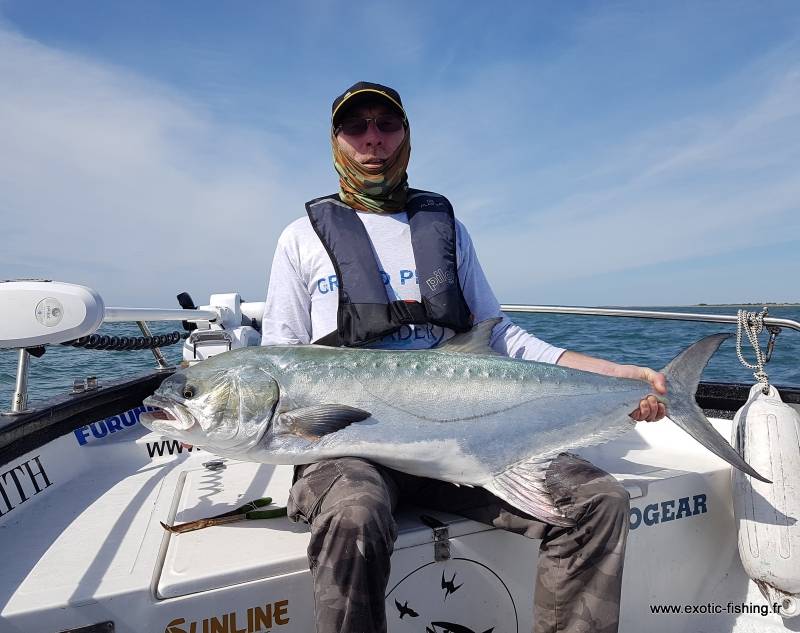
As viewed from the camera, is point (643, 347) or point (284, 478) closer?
point (284, 478)

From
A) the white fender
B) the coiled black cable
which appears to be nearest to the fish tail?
the white fender

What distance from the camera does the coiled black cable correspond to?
11.4 feet

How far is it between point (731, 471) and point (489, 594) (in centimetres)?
152

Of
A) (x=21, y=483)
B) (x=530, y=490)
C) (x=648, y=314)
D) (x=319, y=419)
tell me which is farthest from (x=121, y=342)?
(x=648, y=314)

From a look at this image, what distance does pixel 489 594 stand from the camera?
226 cm

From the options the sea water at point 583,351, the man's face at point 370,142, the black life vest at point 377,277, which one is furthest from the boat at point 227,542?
the sea water at point 583,351

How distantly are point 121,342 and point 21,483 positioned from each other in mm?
1534

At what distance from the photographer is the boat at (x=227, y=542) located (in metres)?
1.84

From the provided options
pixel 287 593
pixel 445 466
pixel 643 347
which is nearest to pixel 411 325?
pixel 445 466

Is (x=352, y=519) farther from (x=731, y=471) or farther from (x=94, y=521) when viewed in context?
(x=731, y=471)

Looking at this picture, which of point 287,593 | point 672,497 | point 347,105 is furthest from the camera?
point 347,105

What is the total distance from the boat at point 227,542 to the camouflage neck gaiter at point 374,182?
137 centimetres

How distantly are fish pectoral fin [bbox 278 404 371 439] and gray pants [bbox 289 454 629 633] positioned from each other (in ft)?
0.46

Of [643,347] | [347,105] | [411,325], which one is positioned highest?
[347,105]
